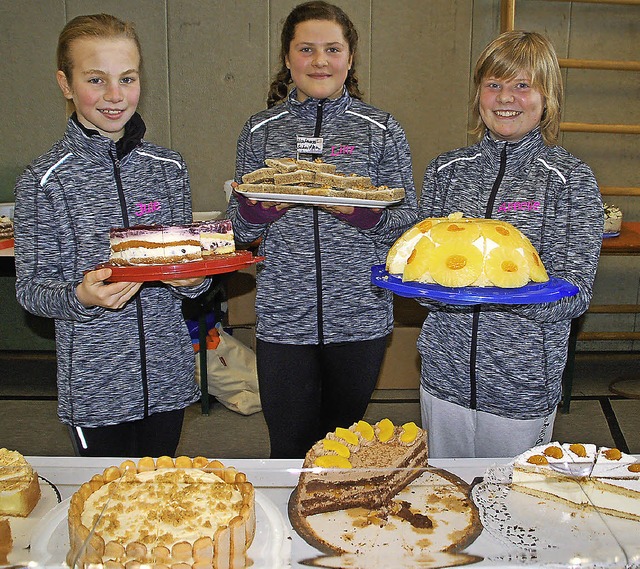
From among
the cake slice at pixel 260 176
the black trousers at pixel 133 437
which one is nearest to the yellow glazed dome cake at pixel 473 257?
the cake slice at pixel 260 176

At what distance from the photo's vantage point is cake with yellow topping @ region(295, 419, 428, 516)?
1273 mm

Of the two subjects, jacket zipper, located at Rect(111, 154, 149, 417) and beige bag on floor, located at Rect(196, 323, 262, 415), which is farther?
beige bag on floor, located at Rect(196, 323, 262, 415)

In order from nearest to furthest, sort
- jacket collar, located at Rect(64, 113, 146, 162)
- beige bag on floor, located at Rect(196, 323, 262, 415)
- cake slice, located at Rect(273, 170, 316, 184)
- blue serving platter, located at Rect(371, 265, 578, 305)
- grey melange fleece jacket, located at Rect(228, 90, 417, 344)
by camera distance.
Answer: blue serving platter, located at Rect(371, 265, 578, 305)
jacket collar, located at Rect(64, 113, 146, 162)
cake slice, located at Rect(273, 170, 316, 184)
grey melange fleece jacket, located at Rect(228, 90, 417, 344)
beige bag on floor, located at Rect(196, 323, 262, 415)

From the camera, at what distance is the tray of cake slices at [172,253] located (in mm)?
1556

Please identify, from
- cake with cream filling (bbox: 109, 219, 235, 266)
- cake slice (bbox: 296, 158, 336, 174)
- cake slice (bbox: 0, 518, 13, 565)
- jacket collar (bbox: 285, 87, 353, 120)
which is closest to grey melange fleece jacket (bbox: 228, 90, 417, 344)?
jacket collar (bbox: 285, 87, 353, 120)

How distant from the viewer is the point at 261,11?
188 inches

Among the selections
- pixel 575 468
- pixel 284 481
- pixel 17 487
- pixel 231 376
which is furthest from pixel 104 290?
pixel 231 376

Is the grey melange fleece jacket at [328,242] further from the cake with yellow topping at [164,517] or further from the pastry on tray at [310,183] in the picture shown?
the cake with yellow topping at [164,517]

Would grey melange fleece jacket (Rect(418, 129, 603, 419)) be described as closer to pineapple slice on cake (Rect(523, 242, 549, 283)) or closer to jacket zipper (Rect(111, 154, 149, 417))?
pineapple slice on cake (Rect(523, 242, 549, 283))

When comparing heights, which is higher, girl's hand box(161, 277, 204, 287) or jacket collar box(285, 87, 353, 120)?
jacket collar box(285, 87, 353, 120)

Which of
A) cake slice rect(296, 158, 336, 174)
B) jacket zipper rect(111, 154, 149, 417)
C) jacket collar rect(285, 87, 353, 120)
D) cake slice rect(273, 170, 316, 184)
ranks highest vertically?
jacket collar rect(285, 87, 353, 120)

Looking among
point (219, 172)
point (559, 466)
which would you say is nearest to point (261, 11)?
point (219, 172)

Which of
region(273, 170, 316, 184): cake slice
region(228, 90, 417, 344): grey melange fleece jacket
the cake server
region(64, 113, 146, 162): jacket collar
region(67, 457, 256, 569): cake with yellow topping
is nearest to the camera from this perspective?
region(67, 457, 256, 569): cake with yellow topping

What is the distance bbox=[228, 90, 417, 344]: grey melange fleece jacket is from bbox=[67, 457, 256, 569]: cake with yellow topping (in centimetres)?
87
